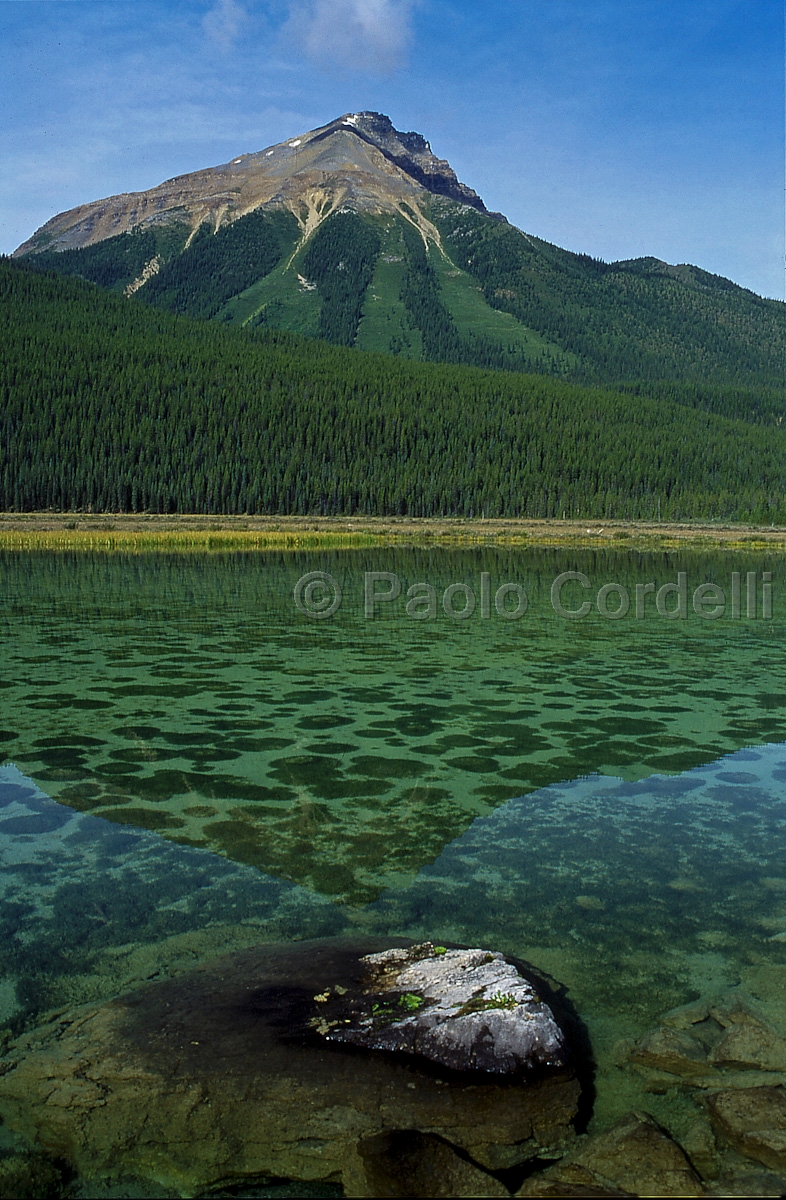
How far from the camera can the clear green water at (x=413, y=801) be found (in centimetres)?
862

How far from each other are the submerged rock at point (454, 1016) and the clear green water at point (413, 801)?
0.62 m

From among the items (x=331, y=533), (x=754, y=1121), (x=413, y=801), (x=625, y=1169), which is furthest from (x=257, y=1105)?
(x=331, y=533)

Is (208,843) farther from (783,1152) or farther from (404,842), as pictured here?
(783,1152)

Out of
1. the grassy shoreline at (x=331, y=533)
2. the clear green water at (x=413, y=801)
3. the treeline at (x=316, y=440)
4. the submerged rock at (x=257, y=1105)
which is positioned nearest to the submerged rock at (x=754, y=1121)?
the clear green water at (x=413, y=801)

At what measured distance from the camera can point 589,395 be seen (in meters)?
199

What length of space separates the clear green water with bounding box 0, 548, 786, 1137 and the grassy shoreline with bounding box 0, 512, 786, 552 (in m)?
56.7

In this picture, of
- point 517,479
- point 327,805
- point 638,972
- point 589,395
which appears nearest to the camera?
point 638,972

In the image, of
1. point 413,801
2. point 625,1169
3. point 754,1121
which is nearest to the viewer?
point 625,1169

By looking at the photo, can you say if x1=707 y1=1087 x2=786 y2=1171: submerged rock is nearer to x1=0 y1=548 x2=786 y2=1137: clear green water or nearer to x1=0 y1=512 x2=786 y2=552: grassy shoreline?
x1=0 y1=548 x2=786 y2=1137: clear green water

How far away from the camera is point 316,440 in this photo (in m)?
158

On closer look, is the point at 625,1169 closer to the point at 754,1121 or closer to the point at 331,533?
the point at 754,1121

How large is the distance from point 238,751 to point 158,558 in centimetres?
5153

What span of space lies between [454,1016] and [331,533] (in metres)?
94.9

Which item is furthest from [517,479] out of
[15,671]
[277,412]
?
[15,671]
